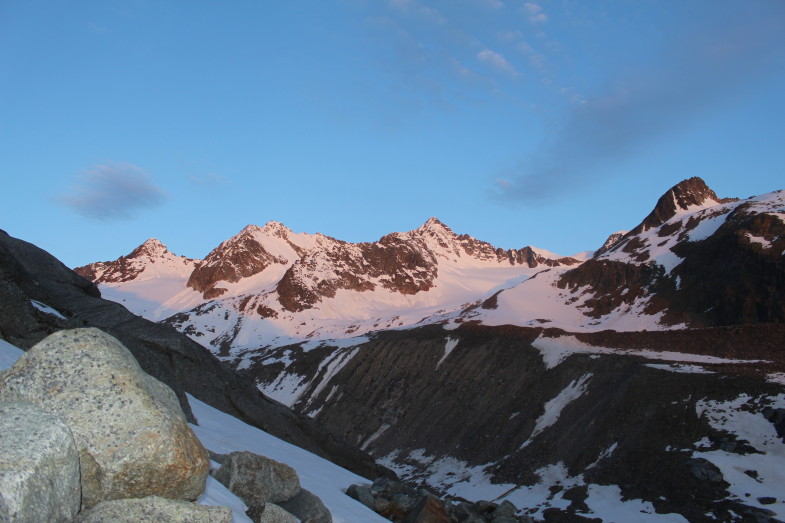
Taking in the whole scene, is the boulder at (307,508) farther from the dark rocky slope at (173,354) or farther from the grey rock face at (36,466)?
the dark rocky slope at (173,354)

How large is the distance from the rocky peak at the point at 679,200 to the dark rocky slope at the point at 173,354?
349 ft

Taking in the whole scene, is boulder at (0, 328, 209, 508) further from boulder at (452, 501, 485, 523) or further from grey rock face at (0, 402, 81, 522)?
boulder at (452, 501, 485, 523)

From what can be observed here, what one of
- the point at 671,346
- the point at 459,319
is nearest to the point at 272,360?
the point at 459,319

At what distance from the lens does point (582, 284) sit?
Answer: 10775 centimetres

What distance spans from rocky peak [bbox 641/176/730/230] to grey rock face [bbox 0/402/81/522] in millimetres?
130897

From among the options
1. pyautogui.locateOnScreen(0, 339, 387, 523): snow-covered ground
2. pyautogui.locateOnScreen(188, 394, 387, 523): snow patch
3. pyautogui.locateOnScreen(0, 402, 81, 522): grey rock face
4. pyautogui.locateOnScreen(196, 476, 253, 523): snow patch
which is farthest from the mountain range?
pyautogui.locateOnScreen(0, 402, 81, 522): grey rock face

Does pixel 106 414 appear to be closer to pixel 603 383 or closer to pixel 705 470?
pixel 705 470

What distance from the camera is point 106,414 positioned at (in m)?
8.78

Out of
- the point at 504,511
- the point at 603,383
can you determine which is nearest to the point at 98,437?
the point at 504,511

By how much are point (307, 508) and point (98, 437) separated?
6267 millimetres

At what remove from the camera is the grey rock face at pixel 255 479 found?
12.9 m

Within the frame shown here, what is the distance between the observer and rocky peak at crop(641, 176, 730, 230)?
420ft

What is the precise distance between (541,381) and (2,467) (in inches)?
2390

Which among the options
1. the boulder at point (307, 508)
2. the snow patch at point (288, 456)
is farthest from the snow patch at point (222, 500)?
the snow patch at point (288, 456)
